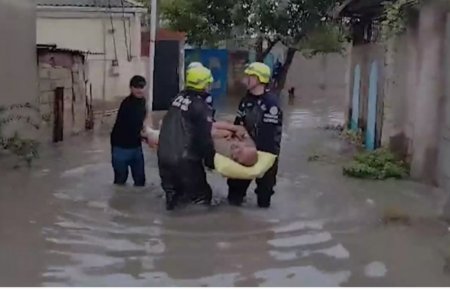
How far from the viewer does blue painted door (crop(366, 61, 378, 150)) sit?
1373cm

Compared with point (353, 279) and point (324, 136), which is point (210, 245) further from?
point (324, 136)

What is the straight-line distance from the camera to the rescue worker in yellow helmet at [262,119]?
8.64m

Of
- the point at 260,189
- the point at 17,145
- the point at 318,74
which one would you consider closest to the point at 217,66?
the point at 318,74

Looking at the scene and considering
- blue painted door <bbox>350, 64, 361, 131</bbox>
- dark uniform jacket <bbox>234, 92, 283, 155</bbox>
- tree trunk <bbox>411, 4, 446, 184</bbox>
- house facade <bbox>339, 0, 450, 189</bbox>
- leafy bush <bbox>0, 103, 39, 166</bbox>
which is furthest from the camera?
blue painted door <bbox>350, 64, 361, 131</bbox>

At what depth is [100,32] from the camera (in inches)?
1017

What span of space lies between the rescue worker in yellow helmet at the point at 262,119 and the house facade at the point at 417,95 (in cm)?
220

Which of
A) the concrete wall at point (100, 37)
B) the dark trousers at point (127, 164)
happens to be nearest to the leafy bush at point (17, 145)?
the dark trousers at point (127, 164)

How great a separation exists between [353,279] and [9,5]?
8.66m

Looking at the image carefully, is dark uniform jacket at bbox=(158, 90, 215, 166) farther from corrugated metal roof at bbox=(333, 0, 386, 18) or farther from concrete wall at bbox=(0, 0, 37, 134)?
corrugated metal roof at bbox=(333, 0, 386, 18)

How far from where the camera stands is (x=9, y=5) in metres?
13.1

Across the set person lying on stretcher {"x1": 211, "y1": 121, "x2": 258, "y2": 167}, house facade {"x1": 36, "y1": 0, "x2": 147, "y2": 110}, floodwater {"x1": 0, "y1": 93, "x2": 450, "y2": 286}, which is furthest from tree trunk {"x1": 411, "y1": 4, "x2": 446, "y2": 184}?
house facade {"x1": 36, "y1": 0, "x2": 147, "y2": 110}

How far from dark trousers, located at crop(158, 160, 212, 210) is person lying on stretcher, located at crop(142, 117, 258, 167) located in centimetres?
28

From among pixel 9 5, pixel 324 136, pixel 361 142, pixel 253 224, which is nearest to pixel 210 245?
pixel 253 224

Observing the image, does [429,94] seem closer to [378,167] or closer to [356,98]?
[378,167]
